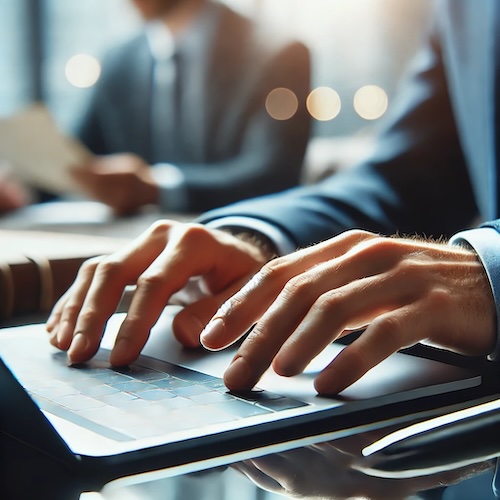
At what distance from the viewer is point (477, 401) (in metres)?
0.33

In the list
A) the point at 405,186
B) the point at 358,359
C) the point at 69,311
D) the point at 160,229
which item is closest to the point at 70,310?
the point at 69,311

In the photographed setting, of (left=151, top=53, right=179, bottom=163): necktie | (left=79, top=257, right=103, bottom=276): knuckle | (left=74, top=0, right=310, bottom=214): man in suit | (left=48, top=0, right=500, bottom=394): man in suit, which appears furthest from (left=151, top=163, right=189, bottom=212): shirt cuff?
(left=79, top=257, right=103, bottom=276): knuckle

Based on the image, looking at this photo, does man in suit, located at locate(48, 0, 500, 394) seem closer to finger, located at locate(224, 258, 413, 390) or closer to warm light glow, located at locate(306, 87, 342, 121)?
finger, located at locate(224, 258, 413, 390)

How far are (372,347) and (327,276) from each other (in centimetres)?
6

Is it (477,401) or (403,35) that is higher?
(403,35)

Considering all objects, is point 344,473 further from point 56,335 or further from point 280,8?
point 280,8

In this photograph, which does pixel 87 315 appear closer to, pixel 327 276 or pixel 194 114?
pixel 327 276

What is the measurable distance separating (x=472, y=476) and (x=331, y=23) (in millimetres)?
1867

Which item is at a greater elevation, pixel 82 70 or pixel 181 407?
pixel 82 70

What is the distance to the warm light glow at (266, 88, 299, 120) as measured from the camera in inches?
69.3

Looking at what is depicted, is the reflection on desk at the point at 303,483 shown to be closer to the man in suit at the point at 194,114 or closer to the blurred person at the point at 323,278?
the blurred person at the point at 323,278

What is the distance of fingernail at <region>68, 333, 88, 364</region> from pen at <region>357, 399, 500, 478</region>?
0.18 metres

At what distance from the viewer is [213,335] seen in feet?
1.22

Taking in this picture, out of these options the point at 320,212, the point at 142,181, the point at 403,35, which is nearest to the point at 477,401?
the point at 320,212
